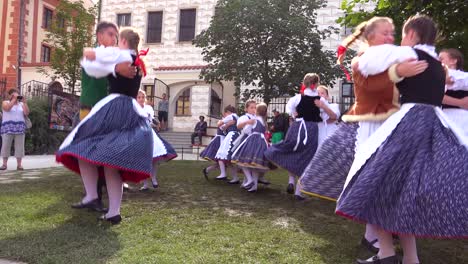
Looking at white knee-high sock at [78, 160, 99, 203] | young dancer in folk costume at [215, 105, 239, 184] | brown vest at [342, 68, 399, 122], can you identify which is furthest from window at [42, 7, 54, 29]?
brown vest at [342, 68, 399, 122]

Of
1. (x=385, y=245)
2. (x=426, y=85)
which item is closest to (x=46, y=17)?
(x=426, y=85)

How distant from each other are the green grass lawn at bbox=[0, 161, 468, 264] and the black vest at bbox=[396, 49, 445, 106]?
1.25 m

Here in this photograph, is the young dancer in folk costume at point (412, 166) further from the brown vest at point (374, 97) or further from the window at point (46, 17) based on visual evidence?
the window at point (46, 17)

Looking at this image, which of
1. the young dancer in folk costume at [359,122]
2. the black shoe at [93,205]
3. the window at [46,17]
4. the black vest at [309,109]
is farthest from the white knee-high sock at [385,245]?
the window at [46,17]

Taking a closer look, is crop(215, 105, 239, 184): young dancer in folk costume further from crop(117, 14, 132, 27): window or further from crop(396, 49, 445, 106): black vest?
crop(117, 14, 132, 27): window

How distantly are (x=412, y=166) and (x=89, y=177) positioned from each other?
108 inches

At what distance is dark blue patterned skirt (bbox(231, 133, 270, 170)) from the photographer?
705 cm

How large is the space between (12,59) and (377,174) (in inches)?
1052

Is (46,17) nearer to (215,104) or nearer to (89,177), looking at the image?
(215,104)

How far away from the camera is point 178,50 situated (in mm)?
23625

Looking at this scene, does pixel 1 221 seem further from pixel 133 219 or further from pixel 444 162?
pixel 444 162

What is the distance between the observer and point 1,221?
13.9ft

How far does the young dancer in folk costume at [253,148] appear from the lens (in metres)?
7.09

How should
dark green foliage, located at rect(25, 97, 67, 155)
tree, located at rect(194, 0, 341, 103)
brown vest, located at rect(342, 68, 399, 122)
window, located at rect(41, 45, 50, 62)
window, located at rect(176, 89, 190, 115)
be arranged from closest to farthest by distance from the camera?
brown vest, located at rect(342, 68, 399, 122)
tree, located at rect(194, 0, 341, 103)
dark green foliage, located at rect(25, 97, 67, 155)
window, located at rect(176, 89, 190, 115)
window, located at rect(41, 45, 50, 62)
